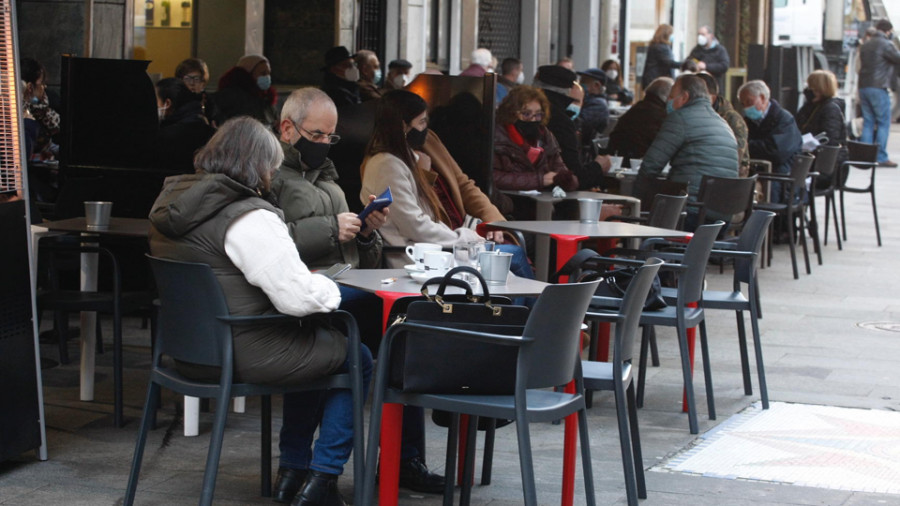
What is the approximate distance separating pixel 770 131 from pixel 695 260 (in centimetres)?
679

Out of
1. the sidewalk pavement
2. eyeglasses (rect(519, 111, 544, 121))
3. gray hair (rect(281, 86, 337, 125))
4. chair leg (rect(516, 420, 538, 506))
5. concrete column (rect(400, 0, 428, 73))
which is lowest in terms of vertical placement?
the sidewalk pavement

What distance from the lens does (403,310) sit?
4.78 meters

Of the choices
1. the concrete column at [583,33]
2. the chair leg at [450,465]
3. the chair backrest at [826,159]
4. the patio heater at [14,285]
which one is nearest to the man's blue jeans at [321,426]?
the chair leg at [450,465]

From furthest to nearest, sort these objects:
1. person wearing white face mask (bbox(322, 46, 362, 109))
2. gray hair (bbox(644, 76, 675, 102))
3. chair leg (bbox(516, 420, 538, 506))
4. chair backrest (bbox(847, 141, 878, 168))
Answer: chair backrest (bbox(847, 141, 878, 168)) → person wearing white face mask (bbox(322, 46, 362, 109)) → gray hair (bbox(644, 76, 675, 102)) → chair leg (bbox(516, 420, 538, 506))

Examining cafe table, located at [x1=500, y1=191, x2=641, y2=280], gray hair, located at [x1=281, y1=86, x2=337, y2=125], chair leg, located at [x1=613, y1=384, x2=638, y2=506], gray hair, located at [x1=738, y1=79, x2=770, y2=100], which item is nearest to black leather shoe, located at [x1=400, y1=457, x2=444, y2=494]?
chair leg, located at [x1=613, y1=384, x2=638, y2=506]

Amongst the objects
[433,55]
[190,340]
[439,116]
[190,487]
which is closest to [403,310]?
[190,340]

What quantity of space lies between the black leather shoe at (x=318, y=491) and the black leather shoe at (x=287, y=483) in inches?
8.8

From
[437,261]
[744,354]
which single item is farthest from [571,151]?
[437,261]

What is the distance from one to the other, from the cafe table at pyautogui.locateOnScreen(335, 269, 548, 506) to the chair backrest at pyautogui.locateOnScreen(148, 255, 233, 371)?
0.56m

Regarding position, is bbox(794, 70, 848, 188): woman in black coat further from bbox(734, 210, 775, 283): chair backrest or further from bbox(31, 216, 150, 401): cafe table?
bbox(31, 216, 150, 401): cafe table

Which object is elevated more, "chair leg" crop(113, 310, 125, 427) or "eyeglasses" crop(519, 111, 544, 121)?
"eyeglasses" crop(519, 111, 544, 121)

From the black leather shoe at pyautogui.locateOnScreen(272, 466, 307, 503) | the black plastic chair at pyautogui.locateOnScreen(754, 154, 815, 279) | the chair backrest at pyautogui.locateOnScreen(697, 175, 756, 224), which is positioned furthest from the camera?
the black plastic chair at pyautogui.locateOnScreen(754, 154, 815, 279)

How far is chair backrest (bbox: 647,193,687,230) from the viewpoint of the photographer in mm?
8023

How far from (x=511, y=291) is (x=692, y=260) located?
5.34ft
